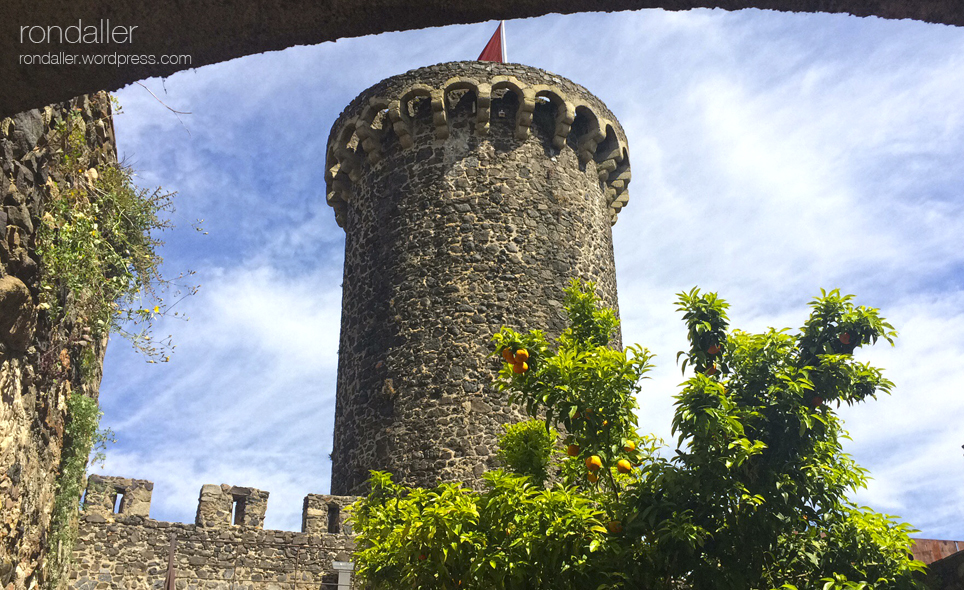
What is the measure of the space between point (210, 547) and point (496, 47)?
1173cm

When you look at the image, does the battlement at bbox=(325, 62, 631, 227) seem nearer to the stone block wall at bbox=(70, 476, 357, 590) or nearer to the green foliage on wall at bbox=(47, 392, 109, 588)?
the stone block wall at bbox=(70, 476, 357, 590)

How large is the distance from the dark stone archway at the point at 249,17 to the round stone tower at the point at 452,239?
31.6ft

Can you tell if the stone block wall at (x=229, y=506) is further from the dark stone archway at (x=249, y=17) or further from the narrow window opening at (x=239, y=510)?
the dark stone archway at (x=249, y=17)

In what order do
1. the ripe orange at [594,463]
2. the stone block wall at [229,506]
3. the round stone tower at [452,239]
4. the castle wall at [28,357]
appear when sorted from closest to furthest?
the castle wall at [28,357], the ripe orange at [594,463], the stone block wall at [229,506], the round stone tower at [452,239]

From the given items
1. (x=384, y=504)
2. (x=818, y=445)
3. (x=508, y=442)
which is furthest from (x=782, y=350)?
(x=384, y=504)

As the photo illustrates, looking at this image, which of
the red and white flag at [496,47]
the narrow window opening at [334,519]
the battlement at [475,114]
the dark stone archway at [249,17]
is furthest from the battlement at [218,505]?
the red and white flag at [496,47]

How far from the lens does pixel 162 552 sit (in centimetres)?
1043

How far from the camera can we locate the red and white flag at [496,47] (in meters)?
18.0

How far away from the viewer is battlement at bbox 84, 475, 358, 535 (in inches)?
406

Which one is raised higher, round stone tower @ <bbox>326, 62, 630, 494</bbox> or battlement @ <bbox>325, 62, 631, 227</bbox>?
battlement @ <bbox>325, 62, 631, 227</bbox>

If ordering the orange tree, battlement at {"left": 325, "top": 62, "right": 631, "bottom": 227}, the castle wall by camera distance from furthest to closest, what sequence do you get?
battlement at {"left": 325, "top": 62, "right": 631, "bottom": 227} → the orange tree → the castle wall

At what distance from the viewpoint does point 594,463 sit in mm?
7699

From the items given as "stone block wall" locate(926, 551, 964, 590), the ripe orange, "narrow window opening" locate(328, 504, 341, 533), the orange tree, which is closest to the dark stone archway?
the orange tree

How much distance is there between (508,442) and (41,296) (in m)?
5.42
